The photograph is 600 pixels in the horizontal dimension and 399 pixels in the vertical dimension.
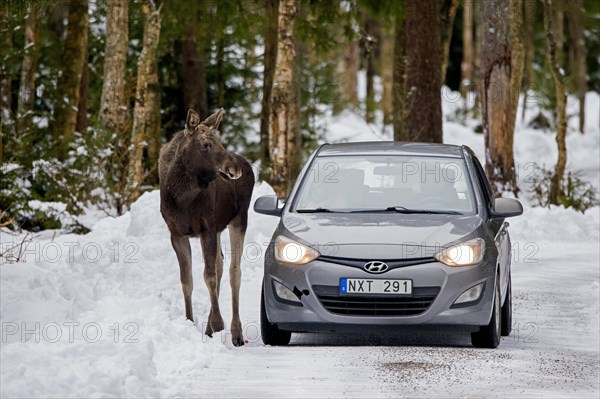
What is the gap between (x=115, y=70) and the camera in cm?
2180

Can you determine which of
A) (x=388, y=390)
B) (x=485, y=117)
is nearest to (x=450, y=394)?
(x=388, y=390)

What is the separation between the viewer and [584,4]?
1550 inches

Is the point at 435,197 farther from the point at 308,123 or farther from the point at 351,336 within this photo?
the point at 308,123

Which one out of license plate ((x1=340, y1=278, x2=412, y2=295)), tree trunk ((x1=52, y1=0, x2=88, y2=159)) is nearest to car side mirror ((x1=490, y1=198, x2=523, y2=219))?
license plate ((x1=340, y1=278, x2=412, y2=295))

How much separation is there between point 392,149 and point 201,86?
764 inches

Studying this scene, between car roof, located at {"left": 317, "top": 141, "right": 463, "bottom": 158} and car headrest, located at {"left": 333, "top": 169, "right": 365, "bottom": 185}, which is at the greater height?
car roof, located at {"left": 317, "top": 141, "right": 463, "bottom": 158}

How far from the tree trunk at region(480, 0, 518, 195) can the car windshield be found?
1231cm

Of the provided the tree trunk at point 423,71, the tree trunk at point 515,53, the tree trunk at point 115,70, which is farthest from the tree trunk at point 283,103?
the tree trunk at point 515,53

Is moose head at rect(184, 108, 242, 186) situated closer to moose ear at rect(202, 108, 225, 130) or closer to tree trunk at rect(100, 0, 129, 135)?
moose ear at rect(202, 108, 225, 130)

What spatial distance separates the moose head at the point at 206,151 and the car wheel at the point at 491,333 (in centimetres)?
245

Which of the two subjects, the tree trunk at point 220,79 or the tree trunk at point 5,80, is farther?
the tree trunk at point 220,79

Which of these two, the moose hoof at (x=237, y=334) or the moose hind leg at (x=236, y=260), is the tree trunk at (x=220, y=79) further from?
the moose hoof at (x=237, y=334)

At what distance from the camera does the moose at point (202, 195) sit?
412 inches

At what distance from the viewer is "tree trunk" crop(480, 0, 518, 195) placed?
74.7 ft
